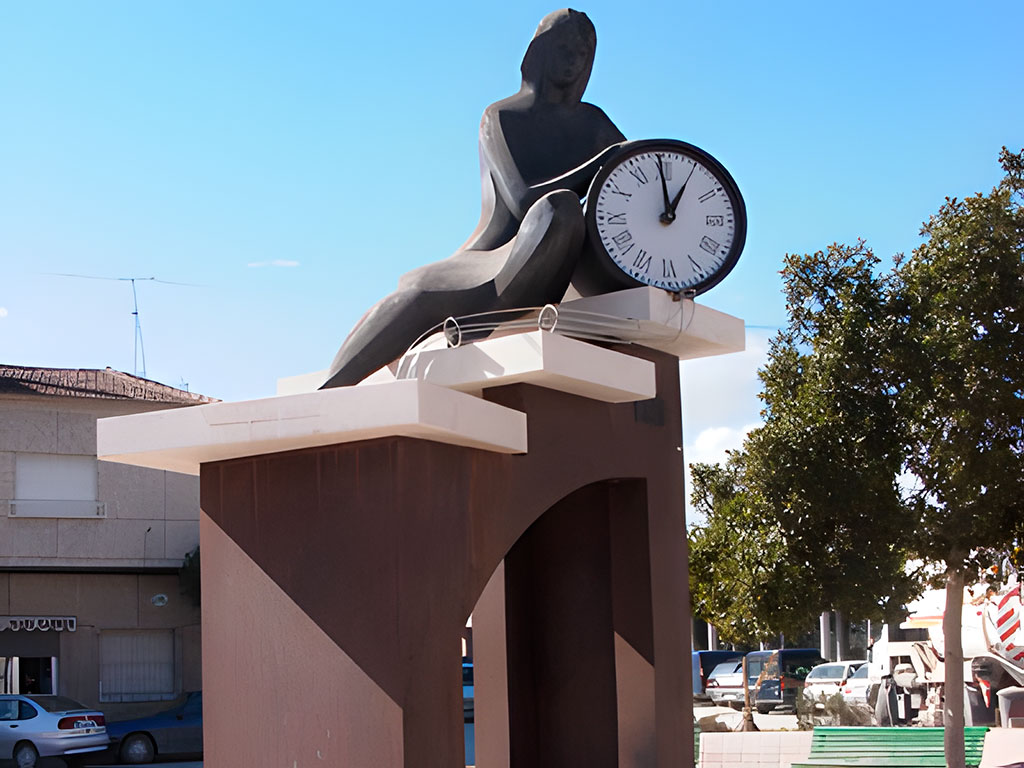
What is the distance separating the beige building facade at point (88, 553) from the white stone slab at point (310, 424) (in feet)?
67.8

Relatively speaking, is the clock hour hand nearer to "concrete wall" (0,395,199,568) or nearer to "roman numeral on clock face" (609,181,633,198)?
"roman numeral on clock face" (609,181,633,198)

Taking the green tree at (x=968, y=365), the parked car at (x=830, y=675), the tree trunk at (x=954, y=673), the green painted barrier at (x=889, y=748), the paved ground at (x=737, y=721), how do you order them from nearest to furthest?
1. the green tree at (x=968, y=365)
2. the tree trunk at (x=954, y=673)
3. the green painted barrier at (x=889, y=748)
4. the paved ground at (x=737, y=721)
5. the parked car at (x=830, y=675)

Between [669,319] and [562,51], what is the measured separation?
1784 millimetres

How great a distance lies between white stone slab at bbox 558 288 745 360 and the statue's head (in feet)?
4.80

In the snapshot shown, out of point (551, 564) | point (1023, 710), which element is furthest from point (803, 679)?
point (551, 564)

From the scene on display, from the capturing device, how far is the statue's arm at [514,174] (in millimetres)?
7336

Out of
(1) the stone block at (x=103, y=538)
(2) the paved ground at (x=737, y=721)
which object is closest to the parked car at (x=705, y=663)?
(2) the paved ground at (x=737, y=721)

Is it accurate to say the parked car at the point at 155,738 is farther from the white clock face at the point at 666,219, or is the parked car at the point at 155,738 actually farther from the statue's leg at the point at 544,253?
the white clock face at the point at 666,219

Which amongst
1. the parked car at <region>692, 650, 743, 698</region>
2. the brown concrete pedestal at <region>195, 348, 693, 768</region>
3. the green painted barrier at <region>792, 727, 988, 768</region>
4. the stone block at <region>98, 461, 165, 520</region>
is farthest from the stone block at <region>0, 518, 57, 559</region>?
the brown concrete pedestal at <region>195, 348, 693, 768</region>

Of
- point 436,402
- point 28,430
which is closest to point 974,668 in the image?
point 28,430

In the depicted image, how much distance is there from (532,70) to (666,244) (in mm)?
1405

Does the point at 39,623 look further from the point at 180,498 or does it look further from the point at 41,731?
the point at 41,731

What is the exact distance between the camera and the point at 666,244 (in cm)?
733

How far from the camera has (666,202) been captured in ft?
23.8
